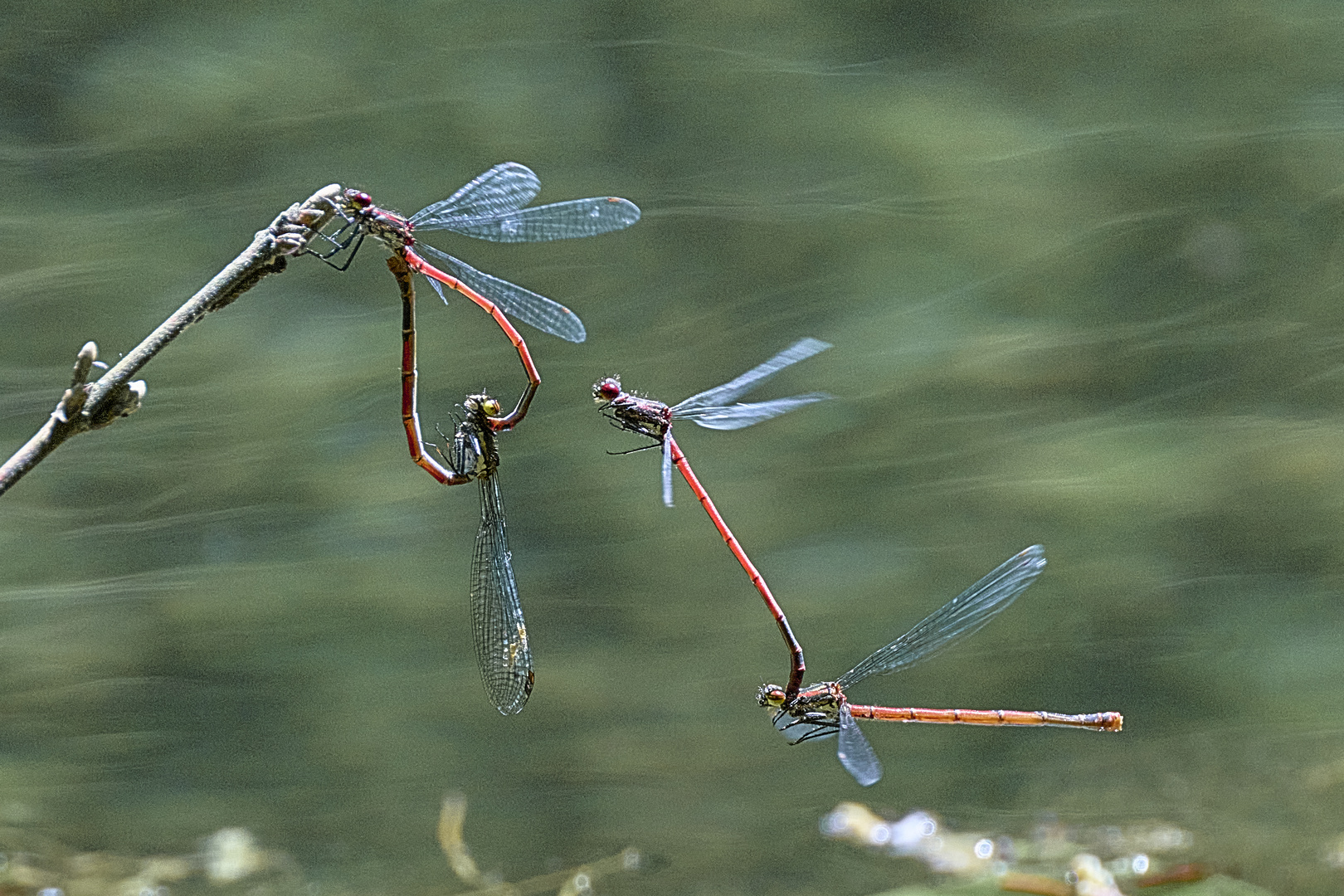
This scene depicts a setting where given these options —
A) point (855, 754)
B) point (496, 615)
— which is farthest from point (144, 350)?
point (855, 754)

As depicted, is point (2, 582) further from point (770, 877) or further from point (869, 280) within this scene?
point (869, 280)

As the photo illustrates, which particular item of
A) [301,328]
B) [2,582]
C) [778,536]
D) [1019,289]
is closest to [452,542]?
[301,328]

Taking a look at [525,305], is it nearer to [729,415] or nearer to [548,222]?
[548,222]

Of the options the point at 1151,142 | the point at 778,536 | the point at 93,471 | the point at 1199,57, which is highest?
the point at 1199,57

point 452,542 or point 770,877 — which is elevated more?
point 452,542

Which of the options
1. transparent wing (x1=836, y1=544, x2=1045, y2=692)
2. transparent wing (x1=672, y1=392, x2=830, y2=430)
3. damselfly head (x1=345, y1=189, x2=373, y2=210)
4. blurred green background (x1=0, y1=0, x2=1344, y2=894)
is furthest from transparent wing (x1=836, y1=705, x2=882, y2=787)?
blurred green background (x1=0, y1=0, x2=1344, y2=894)

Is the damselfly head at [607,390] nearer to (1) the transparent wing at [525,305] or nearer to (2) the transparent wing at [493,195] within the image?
(1) the transparent wing at [525,305]

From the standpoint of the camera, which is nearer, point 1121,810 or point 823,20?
point 823,20

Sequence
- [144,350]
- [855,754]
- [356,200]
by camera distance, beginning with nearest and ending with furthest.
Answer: [144,350], [356,200], [855,754]
